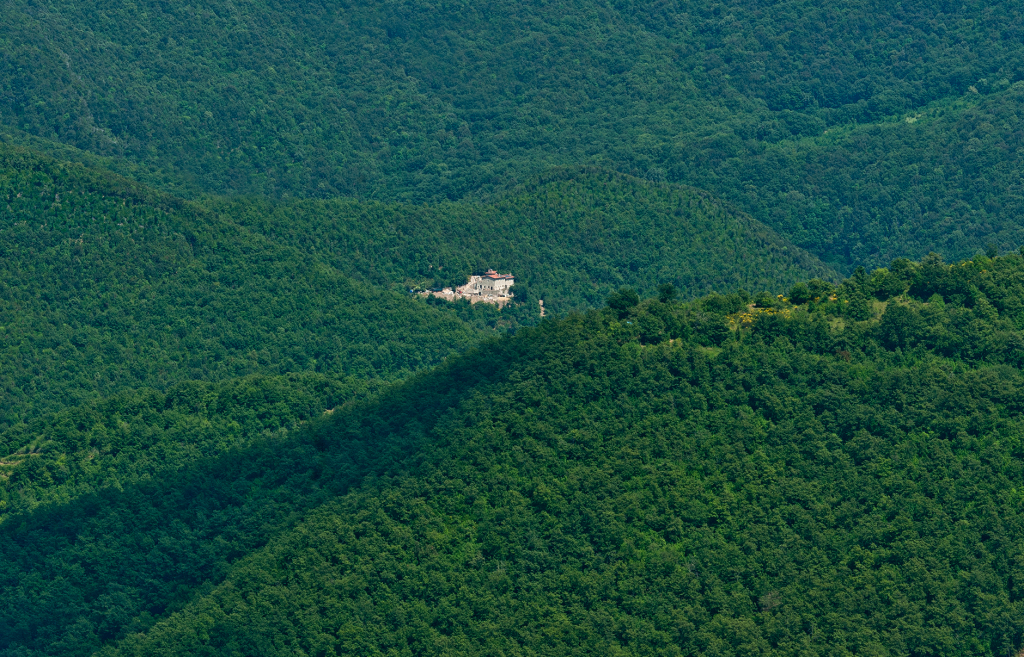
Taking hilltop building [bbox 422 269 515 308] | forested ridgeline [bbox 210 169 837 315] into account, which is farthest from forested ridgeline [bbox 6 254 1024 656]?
forested ridgeline [bbox 210 169 837 315]

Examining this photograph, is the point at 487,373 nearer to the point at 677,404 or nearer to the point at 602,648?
the point at 677,404

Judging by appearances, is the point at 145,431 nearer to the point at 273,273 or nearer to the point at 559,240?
the point at 273,273

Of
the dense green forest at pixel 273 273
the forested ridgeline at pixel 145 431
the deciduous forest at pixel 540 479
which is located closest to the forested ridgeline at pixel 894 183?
the dense green forest at pixel 273 273

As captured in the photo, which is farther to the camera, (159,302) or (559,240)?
(559,240)

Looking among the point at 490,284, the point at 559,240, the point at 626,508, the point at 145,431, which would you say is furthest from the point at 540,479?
the point at 559,240

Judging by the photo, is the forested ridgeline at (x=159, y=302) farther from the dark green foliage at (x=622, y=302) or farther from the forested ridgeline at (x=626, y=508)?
the dark green foliage at (x=622, y=302)

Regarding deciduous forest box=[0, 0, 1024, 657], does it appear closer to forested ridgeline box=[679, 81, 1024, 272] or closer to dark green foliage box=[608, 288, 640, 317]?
dark green foliage box=[608, 288, 640, 317]
